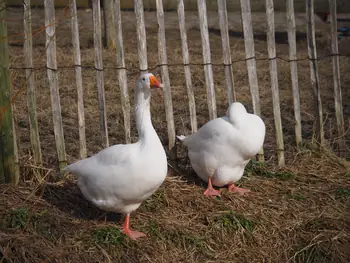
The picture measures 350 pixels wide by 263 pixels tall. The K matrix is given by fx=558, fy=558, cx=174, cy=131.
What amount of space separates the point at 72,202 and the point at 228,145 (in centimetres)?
136

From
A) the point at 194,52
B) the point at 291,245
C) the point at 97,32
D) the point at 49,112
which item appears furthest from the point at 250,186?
the point at 194,52

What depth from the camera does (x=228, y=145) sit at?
4668 millimetres

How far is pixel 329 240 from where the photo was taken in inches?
165

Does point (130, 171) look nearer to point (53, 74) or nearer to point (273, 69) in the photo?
point (53, 74)

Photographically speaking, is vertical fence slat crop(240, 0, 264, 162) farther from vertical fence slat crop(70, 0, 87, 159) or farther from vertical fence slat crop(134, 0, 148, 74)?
vertical fence slat crop(70, 0, 87, 159)

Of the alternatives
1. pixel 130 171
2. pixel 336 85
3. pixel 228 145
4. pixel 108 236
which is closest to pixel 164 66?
pixel 228 145

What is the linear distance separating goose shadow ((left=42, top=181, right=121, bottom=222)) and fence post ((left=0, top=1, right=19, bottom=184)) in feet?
1.10

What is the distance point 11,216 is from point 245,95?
3.85 metres

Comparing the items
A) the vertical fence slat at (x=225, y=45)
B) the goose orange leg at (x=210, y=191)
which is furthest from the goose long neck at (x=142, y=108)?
the vertical fence slat at (x=225, y=45)

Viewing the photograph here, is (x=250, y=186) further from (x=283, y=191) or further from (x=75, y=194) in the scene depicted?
(x=75, y=194)

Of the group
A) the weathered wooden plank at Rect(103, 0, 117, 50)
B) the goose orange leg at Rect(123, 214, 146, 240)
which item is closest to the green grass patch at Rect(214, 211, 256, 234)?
the goose orange leg at Rect(123, 214, 146, 240)

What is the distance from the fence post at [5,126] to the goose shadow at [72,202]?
1.10ft

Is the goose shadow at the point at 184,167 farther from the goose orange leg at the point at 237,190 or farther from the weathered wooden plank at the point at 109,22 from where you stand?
the weathered wooden plank at the point at 109,22

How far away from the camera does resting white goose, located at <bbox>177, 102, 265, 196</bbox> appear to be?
4.63 meters
